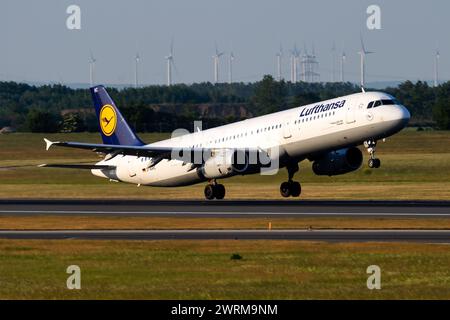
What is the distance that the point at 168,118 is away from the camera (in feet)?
513

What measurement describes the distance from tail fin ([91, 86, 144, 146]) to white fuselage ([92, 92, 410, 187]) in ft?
14.0

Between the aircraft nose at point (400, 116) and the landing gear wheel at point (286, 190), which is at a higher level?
the aircraft nose at point (400, 116)

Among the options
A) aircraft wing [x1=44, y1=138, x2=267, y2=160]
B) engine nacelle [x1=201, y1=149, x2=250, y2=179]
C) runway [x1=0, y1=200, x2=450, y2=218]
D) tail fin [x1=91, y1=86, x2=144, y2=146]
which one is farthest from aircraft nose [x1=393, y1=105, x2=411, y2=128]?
tail fin [x1=91, y1=86, x2=144, y2=146]

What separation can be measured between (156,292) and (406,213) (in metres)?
26.6

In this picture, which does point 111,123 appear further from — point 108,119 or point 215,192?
point 215,192

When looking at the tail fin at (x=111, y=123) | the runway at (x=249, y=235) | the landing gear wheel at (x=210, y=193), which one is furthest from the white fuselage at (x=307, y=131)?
the runway at (x=249, y=235)

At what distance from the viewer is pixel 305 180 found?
88.2 m

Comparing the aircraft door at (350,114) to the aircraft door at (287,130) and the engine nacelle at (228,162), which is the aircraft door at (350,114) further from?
the engine nacelle at (228,162)

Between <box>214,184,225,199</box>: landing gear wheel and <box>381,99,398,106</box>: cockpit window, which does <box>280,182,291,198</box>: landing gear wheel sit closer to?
<box>214,184,225,199</box>: landing gear wheel

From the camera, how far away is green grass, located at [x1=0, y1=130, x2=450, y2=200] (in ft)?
240

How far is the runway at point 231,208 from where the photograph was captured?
54.2m

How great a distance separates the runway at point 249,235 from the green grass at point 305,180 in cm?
2357

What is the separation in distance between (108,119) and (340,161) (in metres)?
17.1

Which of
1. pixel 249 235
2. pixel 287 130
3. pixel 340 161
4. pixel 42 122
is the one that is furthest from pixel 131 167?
pixel 42 122
